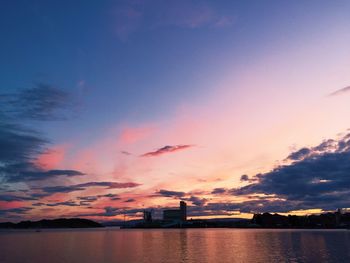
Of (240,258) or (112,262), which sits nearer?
(112,262)

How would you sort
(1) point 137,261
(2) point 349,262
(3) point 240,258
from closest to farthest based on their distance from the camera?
1. (2) point 349,262
2. (1) point 137,261
3. (3) point 240,258

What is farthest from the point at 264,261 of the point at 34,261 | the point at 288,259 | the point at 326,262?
the point at 34,261

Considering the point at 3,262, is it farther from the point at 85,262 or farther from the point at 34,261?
the point at 85,262

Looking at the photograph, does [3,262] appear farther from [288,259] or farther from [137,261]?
[288,259]

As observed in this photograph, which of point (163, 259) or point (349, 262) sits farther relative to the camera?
point (163, 259)

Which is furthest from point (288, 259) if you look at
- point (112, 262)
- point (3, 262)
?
point (3, 262)

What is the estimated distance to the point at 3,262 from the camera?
294 ft

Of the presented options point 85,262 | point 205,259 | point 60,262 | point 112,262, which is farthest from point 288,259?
point 60,262

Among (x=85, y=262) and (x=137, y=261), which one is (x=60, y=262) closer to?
(x=85, y=262)

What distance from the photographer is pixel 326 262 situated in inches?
3435

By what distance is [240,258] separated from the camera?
324ft

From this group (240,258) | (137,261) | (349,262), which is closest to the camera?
(349,262)

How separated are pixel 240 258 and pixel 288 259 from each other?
12.7 metres

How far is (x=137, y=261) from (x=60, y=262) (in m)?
19.1
